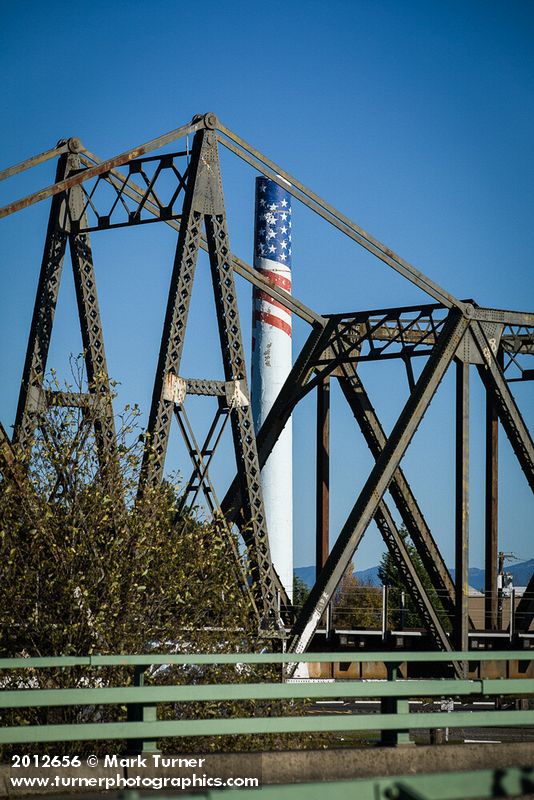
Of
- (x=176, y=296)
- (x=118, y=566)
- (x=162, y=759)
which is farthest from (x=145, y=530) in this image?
(x=176, y=296)

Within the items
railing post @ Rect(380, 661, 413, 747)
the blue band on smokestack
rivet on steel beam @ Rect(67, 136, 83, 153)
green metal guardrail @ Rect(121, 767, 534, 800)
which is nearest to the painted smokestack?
the blue band on smokestack

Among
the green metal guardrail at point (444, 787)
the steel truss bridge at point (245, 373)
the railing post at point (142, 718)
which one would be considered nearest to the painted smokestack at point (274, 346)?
the steel truss bridge at point (245, 373)

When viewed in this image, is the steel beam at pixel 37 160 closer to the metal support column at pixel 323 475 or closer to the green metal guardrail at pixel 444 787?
the metal support column at pixel 323 475

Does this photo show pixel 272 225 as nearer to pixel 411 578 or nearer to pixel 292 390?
pixel 292 390

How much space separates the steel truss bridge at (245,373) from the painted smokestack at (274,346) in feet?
97.1

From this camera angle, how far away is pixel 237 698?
37.0 feet

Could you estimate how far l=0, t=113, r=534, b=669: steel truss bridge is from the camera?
2253 cm

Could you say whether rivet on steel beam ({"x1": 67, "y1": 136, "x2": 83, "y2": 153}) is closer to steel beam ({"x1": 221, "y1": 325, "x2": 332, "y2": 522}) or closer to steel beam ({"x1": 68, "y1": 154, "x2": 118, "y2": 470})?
steel beam ({"x1": 68, "y1": 154, "x2": 118, "y2": 470})

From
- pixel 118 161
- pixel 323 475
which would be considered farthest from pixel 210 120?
pixel 323 475

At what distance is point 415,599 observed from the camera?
2872 cm

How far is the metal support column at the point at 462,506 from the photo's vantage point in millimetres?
28688

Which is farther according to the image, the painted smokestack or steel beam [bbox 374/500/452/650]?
the painted smokestack

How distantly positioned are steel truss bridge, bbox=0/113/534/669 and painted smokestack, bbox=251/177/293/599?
2960 centimetres

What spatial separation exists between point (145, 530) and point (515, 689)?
5597mm
